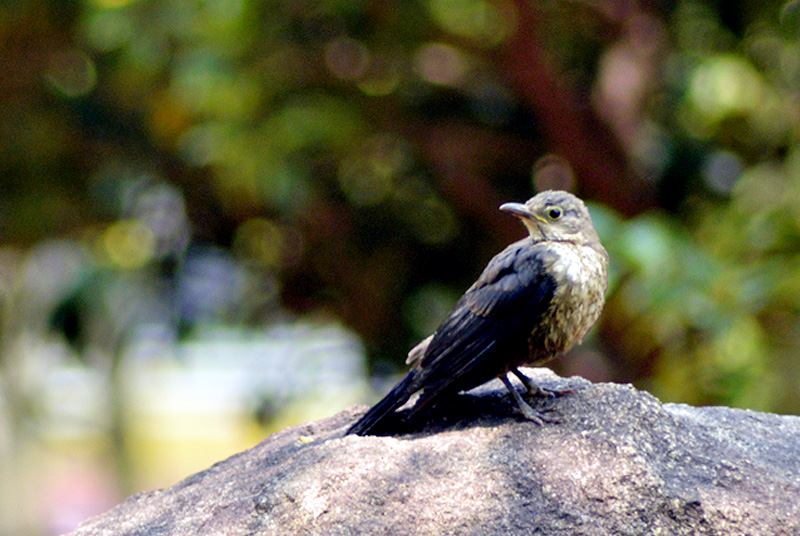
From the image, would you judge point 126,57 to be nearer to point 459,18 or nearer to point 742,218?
point 459,18

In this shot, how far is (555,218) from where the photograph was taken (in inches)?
142

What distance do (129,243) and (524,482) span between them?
573cm

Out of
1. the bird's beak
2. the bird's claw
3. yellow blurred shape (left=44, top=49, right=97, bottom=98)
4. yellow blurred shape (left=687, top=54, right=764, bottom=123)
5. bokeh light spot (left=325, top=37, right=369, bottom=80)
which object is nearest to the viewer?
the bird's claw

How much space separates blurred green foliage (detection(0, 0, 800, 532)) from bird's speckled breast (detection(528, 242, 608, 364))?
119cm

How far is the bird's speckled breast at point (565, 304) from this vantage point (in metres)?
3.28

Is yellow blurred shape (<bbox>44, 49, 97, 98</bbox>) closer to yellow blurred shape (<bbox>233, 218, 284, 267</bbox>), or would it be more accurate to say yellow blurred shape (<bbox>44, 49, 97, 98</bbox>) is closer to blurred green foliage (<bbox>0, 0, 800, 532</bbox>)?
blurred green foliage (<bbox>0, 0, 800, 532</bbox>)

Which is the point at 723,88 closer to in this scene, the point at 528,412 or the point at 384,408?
the point at 528,412

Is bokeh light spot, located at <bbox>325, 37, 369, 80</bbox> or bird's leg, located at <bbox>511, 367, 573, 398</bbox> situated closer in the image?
bird's leg, located at <bbox>511, 367, 573, 398</bbox>

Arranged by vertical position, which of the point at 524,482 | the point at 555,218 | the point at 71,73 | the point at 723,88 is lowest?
the point at 524,482

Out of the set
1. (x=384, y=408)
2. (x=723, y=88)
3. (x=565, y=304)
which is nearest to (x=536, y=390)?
(x=565, y=304)

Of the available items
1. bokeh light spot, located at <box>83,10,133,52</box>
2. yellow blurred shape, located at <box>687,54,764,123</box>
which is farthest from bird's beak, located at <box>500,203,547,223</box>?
bokeh light spot, located at <box>83,10,133,52</box>

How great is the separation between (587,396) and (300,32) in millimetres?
4039

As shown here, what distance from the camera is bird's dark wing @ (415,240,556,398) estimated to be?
323cm

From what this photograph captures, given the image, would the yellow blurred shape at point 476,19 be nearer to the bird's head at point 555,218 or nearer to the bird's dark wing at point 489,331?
the bird's head at point 555,218
